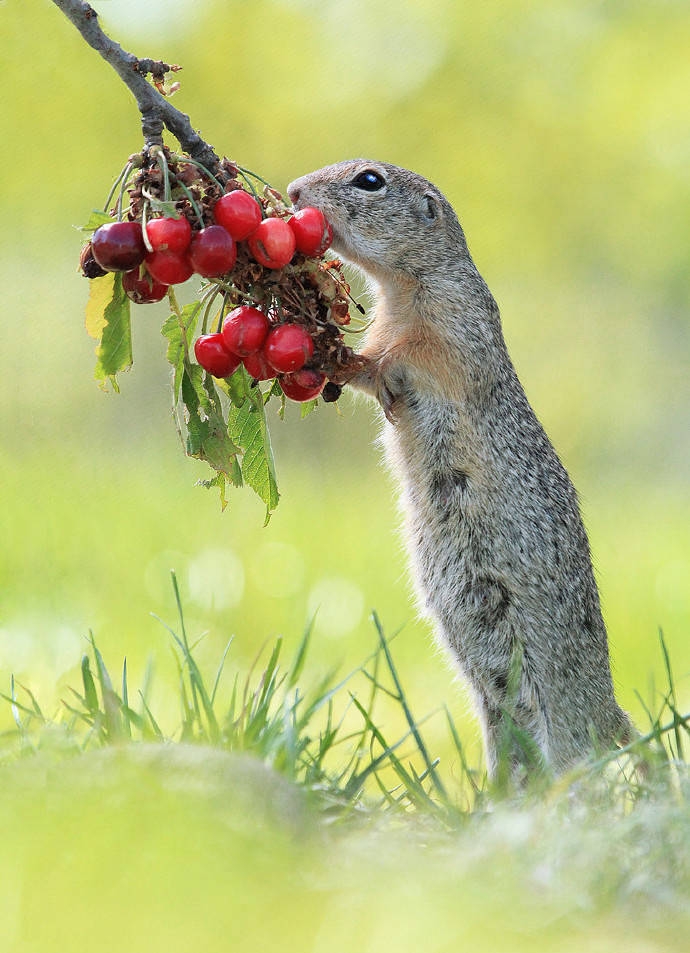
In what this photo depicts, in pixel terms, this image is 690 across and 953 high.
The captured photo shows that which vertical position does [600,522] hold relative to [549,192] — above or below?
below

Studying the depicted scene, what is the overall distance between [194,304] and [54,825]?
152cm

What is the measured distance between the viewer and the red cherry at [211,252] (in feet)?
9.27

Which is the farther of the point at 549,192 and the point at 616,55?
the point at 549,192

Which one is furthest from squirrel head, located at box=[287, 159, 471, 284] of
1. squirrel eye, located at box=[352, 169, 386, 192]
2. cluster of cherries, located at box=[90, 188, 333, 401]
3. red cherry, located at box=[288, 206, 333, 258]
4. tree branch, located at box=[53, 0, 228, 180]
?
tree branch, located at box=[53, 0, 228, 180]

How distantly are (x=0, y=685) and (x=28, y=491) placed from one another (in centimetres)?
295

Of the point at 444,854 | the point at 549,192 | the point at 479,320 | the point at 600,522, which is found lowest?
the point at 444,854

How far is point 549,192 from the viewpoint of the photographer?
12102 millimetres

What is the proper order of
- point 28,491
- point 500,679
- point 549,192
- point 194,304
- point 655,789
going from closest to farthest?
point 655,789
point 194,304
point 500,679
point 28,491
point 549,192

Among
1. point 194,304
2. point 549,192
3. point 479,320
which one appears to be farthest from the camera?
point 549,192

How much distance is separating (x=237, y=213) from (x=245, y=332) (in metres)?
0.34

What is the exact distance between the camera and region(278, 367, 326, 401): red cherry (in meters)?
3.31

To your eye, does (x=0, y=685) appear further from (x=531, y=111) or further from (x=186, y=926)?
(x=531, y=111)

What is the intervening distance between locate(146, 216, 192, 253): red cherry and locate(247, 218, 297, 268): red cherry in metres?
0.23

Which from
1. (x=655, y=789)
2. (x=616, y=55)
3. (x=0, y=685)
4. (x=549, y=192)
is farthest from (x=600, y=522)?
(x=655, y=789)
